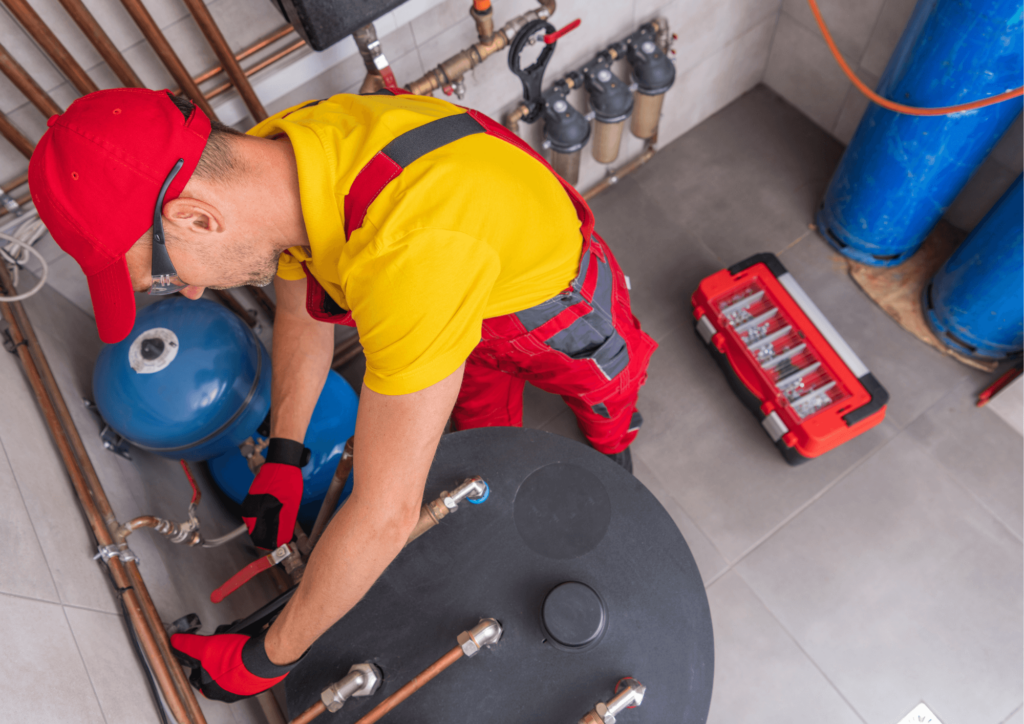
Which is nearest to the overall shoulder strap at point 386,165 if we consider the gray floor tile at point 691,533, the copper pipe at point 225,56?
the copper pipe at point 225,56

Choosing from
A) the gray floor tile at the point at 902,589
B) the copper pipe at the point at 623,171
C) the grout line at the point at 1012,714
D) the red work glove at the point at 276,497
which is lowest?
the grout line at the point at 1012,714

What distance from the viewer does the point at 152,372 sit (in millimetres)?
1408

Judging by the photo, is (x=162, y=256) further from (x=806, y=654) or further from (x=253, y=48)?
(x=806, y=654)

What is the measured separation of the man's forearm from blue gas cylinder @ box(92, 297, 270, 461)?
0.33 feet

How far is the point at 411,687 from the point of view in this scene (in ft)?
3.55

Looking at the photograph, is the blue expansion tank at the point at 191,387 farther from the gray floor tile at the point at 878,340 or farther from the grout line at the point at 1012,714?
the grout line at the point at 1012,714

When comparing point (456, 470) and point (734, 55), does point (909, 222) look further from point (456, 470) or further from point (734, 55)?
point (456, 470)

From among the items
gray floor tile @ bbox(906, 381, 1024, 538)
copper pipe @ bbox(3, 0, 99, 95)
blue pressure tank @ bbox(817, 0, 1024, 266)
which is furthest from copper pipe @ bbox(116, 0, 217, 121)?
gray floor tile @ bbox(906, 381, 1024, 538)

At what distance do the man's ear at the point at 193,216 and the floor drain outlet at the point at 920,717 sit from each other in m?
2.23

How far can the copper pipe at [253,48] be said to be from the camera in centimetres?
152

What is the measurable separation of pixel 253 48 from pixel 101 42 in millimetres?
334

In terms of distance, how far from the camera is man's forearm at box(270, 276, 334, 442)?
58.1 inches

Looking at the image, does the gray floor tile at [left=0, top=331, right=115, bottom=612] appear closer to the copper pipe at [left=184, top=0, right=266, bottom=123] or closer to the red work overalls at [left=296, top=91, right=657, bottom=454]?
the red work overalls at [left=296, top=91, right=657, bottom=454]

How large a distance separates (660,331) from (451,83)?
121cm
